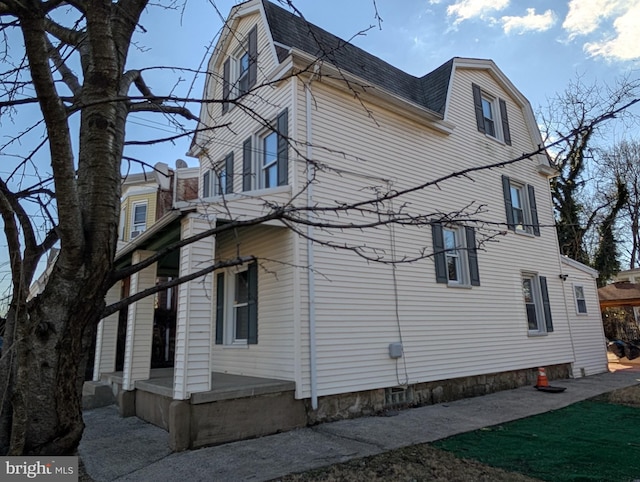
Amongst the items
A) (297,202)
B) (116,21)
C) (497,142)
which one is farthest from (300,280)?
(497,142)

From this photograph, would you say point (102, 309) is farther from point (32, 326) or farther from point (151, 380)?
point (151, 380)

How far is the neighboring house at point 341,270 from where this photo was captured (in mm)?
5992

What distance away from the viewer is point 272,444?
5.39 meters

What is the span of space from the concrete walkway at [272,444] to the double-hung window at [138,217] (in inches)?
404

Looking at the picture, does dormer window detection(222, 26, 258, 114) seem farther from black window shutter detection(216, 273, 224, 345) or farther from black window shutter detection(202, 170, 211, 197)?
black window shutter detection(216, 273, 224, 345)

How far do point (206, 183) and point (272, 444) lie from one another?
7317 millimetres

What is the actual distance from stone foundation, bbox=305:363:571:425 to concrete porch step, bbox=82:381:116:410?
4429 millimetres

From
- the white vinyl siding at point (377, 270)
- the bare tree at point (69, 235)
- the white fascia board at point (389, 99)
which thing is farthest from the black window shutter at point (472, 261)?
the bare tree at point (69, 235)

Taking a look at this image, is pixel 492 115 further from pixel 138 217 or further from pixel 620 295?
pixel 138 217

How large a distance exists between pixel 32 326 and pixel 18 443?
0.47 m

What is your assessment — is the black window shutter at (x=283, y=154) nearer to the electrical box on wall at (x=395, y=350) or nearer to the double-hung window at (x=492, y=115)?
the electrical box on wall at (x=395, y=350)

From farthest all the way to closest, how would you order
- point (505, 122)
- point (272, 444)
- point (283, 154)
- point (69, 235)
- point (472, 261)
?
point (505, 122) → point (472, 261) → point (283, 154) → point (272, 444) → point (69, 235)

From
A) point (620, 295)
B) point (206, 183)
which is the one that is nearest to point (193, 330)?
point (206, 183)

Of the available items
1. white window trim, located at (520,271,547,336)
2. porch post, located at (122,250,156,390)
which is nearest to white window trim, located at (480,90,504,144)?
white window trim, located at (520,271,547,336)
